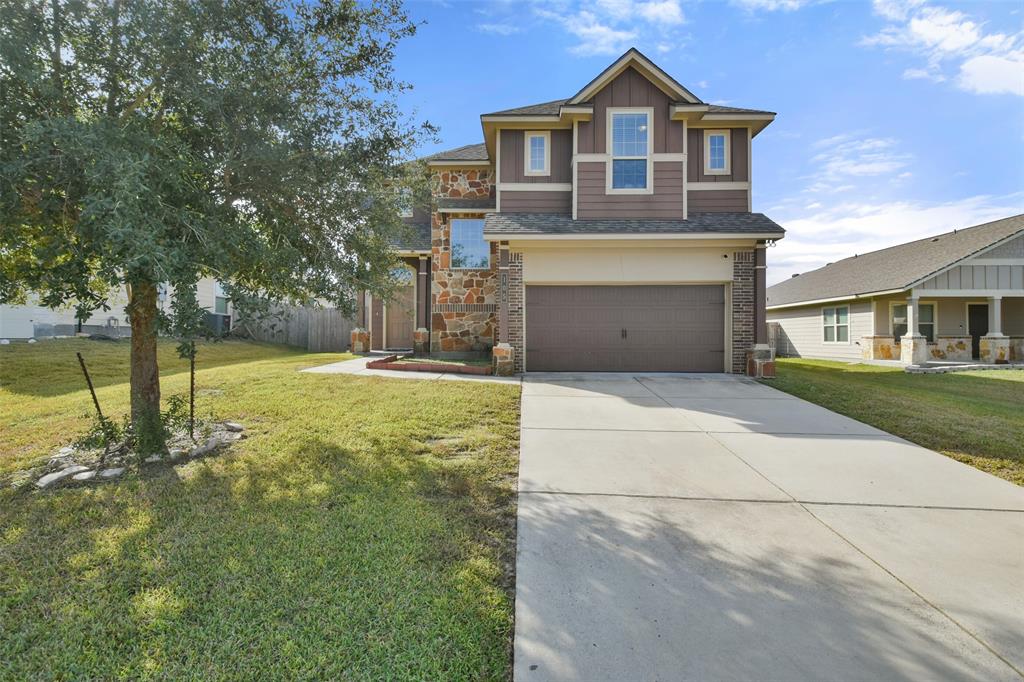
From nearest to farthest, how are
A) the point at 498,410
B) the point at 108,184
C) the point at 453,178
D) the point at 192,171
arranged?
1. the point at 108,184
2. the point at 192,171
3. the point at 498,410
4. the point at 453,178

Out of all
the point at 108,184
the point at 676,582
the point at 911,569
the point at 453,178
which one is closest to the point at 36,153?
the point at 108,184

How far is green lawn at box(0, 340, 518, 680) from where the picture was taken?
6.57 feet

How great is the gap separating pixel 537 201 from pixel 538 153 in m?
1.25

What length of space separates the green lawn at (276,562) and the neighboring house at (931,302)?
1687 centimetres

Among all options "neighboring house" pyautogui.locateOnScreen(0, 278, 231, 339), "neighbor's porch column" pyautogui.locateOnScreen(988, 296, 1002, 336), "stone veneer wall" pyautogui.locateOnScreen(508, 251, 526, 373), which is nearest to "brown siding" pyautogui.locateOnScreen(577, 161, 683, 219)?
"stone veneer wall" pyautogui.locateOnScreen(508, 251, 526, 373)

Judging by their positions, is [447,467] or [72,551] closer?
[72,551]

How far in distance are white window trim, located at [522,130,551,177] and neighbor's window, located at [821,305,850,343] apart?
14567 millimetres

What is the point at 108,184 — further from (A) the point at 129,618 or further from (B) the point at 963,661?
(B) the point at 963,661

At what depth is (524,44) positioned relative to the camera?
905 centimetres

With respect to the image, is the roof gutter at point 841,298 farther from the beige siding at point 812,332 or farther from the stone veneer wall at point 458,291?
the stone veneer wall at point 458,291

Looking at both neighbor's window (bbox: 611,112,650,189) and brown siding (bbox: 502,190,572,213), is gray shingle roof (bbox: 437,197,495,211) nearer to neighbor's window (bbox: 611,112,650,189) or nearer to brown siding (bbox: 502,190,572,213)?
brown siding (bbox: 502,190,572,213)

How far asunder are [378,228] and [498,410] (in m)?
3.14

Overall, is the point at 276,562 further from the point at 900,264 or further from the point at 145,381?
the point at 900,264

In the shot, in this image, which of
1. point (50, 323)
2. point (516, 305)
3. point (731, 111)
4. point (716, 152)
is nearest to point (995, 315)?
point (716, 152)
